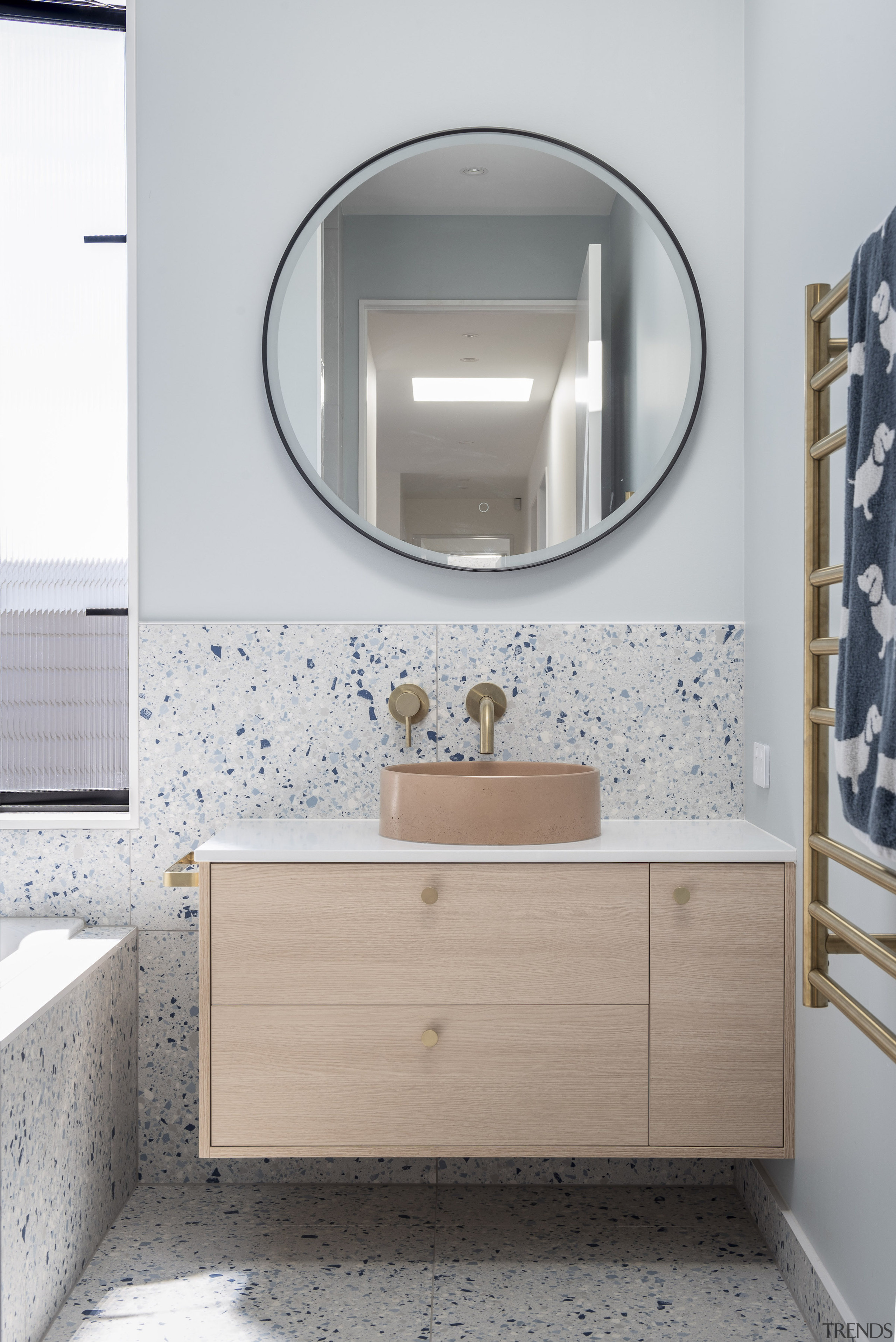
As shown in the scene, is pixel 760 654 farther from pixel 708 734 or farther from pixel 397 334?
pixel 397 334

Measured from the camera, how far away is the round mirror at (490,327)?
1.96 meters

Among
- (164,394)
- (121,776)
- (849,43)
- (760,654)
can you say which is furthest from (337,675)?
(849,43)

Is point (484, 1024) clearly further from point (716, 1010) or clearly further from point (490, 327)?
point (490, 327)

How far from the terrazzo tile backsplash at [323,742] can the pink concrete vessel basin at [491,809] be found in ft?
0.88

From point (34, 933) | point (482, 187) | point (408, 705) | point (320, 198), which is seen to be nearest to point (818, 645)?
point (408, 705)

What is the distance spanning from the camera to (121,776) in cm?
208

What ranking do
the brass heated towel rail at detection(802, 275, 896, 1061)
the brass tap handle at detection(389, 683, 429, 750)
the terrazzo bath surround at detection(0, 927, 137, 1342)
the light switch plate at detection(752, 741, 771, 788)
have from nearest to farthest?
the brass heated towel rail at detection(802, 275, 896, 1061) → the terrazzo bath surround at detection(0, 927, 137, 1342) → the light switch plate at detection(752, 741, 771, 788) → the brass tap handle at detection(389, 683, 429, 750)

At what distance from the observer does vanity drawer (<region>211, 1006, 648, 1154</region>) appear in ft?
5.20

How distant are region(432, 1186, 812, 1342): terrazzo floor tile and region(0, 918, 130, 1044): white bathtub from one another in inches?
30.4

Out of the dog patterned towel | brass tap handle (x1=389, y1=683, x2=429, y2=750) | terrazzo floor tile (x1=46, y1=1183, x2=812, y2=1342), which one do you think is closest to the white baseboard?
terrazzo floor tile (x1=46, y1=1183, x2=812, y2=1342)

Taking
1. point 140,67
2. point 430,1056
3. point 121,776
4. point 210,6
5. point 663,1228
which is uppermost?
point 210,6

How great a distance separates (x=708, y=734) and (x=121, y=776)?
1216 millimetres

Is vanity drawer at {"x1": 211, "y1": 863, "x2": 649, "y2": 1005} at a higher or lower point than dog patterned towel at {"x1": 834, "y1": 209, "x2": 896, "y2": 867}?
lower

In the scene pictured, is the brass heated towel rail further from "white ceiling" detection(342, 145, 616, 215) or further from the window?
the window
